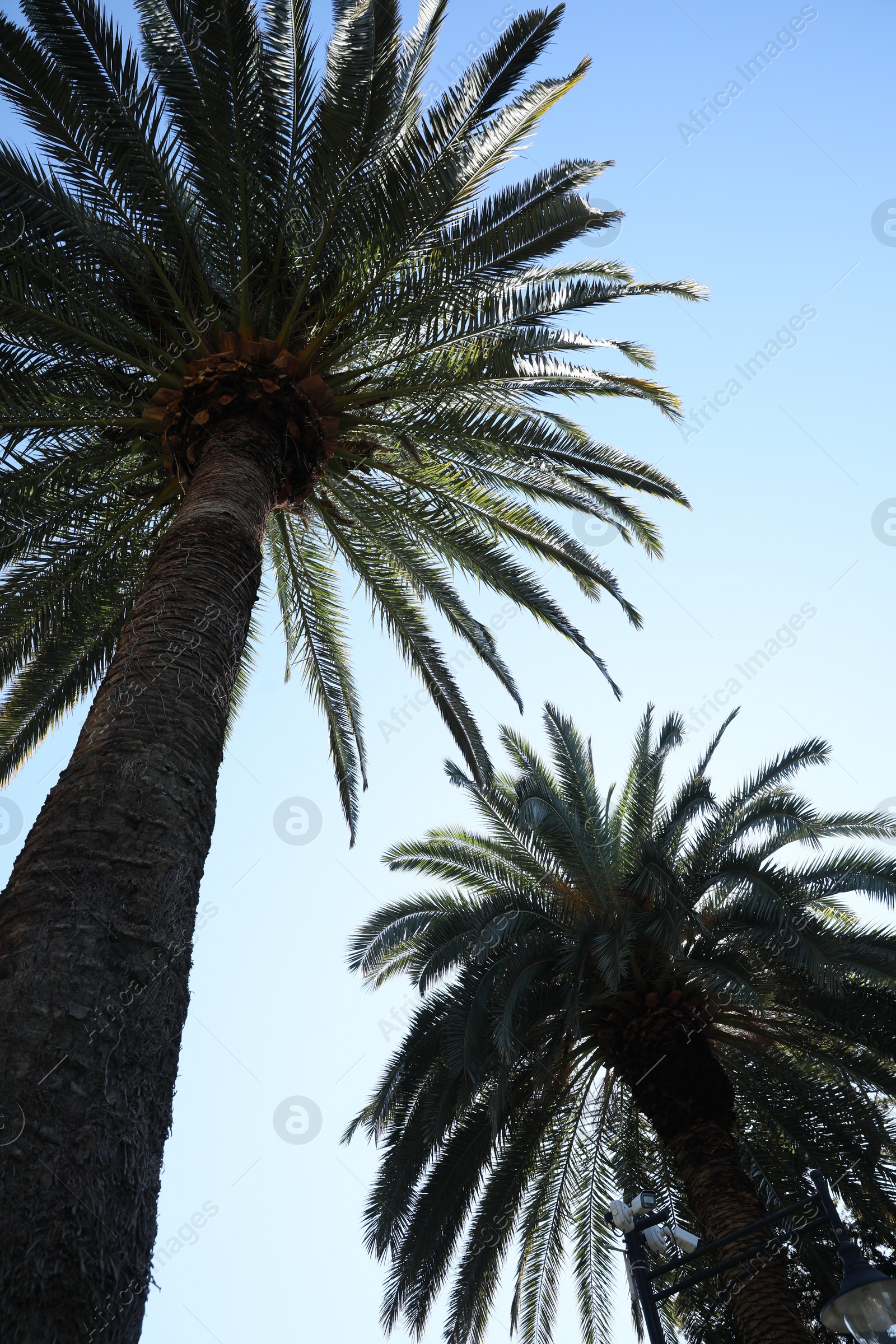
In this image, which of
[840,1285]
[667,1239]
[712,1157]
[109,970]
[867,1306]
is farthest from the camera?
[712,1157]

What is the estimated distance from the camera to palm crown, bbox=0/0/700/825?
19.4 ft

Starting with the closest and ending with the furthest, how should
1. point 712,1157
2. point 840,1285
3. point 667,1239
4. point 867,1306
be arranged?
point 867,1306 → point 840,1285 → point 667,1239 → point 712,1157

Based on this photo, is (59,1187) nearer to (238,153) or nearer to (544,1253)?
(238,153)

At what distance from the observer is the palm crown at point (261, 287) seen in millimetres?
5914

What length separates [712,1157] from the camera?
8977mm

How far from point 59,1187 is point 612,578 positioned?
727cm

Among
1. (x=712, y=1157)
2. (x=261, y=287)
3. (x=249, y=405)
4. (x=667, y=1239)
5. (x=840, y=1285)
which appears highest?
(x=261, y=287)

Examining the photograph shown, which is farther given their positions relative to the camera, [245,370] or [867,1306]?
[245,370]

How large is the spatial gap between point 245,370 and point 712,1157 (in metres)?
8.19

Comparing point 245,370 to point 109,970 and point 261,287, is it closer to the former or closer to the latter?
point 261,287

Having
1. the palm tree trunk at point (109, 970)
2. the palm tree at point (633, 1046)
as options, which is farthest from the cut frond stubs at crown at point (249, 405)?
the palm tree at point (633, 1046)

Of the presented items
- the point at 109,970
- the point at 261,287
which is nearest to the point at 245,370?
the point at 261,287

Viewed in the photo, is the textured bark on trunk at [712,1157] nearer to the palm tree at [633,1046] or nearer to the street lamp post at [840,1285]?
the palm tree at [633,1046]

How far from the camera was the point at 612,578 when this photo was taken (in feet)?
28.4
